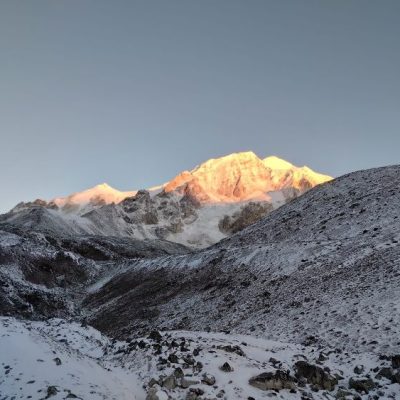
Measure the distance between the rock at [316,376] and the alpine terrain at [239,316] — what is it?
38 millimetres

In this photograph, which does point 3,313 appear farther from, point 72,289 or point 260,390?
point 72,289

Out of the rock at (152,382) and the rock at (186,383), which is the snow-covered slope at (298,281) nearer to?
the rock at (186,383)

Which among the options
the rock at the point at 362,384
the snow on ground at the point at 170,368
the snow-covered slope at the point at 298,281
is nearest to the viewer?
the snow on ground at the point at 170,368

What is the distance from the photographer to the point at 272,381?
14.5 m

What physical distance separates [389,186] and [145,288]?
87.4 ft

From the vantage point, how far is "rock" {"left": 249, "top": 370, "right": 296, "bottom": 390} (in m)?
14.3

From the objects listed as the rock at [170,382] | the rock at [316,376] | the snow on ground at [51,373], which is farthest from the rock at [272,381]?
the snow on ground at [51,373]

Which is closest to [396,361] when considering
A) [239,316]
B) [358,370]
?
[358,370]

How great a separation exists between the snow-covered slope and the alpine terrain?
13 cm

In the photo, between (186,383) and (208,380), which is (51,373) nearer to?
(186,383)

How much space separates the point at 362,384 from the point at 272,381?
2.97 metres

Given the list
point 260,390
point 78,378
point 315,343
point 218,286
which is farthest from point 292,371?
point 218,286

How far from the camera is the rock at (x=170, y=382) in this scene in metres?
14.1

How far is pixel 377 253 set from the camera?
2911 centimetres
